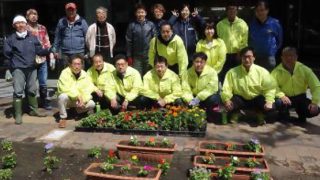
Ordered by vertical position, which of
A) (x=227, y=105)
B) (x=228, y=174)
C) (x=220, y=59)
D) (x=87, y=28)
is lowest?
(x=228, y=174)

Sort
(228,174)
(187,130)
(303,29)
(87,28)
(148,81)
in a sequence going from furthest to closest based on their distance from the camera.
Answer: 1. (303,29)
2. (87,28)
3. (148,81)
4. (187,130)
5. (228,174)

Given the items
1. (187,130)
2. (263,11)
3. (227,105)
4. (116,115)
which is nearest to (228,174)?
(187,130)

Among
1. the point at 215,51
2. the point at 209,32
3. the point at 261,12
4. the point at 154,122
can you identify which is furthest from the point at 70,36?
the point at 261,12

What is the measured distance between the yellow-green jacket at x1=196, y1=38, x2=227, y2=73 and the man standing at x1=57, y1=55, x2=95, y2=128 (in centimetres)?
194

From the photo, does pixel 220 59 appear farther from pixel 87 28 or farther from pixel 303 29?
pixel 303 29

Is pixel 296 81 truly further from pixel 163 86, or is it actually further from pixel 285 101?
pixel 163 86

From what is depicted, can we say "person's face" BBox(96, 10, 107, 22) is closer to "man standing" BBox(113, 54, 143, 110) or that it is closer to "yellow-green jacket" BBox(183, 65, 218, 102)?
"man standing" BBox(113, 54, 143, 110)

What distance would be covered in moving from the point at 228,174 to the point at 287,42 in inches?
292

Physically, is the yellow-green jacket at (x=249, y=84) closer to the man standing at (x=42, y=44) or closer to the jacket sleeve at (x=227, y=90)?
the jacket sleeve at (x=227, y=90)

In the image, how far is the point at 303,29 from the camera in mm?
10672

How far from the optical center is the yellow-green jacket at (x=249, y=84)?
6199 millimetres

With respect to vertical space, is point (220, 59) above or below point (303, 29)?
below

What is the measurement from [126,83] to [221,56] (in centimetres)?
162

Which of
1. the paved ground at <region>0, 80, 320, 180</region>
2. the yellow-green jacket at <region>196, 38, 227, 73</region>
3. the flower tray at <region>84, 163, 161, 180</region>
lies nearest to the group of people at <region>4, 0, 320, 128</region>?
the yellow-green jacket at <region>196, 38, 227, 73</region>
